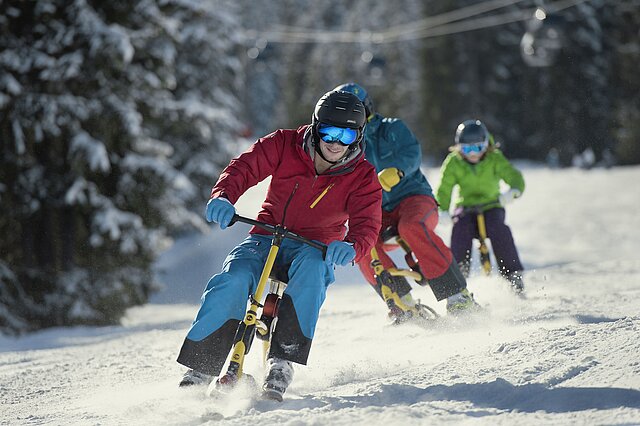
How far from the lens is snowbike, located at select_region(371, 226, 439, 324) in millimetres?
6238

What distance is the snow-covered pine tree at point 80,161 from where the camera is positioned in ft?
32.4

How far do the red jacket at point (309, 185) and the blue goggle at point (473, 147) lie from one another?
322 centimetres

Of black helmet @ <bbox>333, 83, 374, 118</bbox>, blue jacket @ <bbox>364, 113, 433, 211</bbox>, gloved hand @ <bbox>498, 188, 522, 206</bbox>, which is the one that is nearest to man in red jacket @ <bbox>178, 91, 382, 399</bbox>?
black helmet @ <bbox>333, 83, 374, 118</bbox>

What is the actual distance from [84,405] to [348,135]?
2.20 metres

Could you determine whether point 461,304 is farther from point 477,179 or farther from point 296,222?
point 296,222

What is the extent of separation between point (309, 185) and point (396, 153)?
1.85 metres

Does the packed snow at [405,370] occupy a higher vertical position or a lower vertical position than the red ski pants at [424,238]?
lower

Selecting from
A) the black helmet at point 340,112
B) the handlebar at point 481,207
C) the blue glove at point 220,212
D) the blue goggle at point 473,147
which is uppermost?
the blue goggle at point 473,147

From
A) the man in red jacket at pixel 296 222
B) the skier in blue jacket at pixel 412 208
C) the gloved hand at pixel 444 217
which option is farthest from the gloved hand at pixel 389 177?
the gloved hand at pixel 444 217

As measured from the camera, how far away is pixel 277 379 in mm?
3799

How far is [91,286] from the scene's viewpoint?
34.5 feet

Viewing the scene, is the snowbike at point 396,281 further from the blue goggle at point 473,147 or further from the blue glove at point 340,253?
the blue glove at point 340,253

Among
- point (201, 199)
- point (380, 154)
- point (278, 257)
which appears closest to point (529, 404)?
point (278, 257)

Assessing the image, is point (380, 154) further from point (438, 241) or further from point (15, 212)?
point (15, 212)
